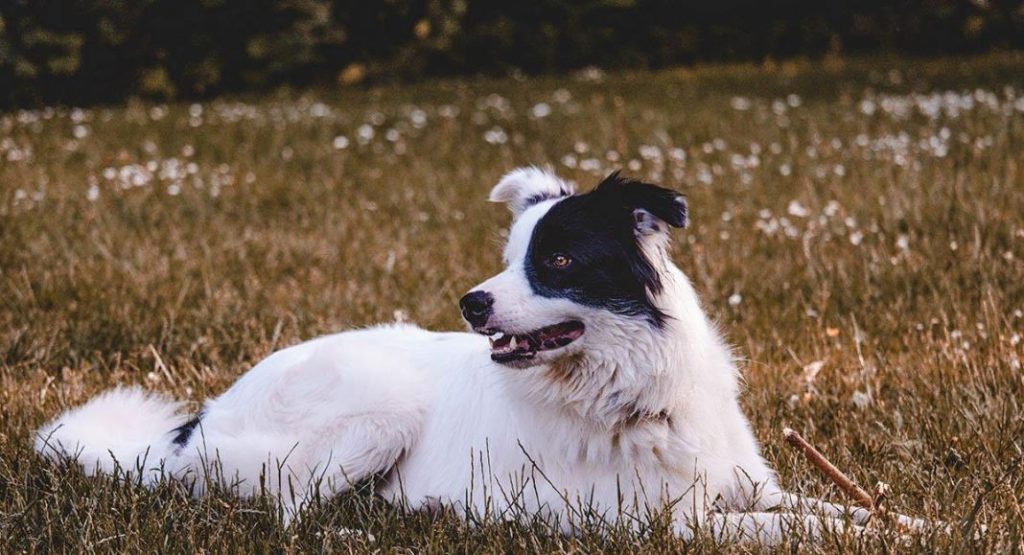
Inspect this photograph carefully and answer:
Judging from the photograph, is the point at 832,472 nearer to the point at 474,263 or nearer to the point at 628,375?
the point at 628,375

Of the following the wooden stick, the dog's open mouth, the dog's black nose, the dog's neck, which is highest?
the dog's black nose

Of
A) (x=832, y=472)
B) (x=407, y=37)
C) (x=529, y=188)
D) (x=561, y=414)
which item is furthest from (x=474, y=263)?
(x=407, y=37)

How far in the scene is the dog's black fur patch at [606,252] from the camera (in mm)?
2988

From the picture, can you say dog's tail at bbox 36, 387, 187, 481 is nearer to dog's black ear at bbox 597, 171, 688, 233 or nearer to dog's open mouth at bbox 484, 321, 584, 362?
dog's open mouth at bbox 484, 321, 584, 362

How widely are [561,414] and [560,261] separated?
415 mm

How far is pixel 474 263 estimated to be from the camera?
598cm

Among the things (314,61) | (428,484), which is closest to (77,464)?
(428,484)

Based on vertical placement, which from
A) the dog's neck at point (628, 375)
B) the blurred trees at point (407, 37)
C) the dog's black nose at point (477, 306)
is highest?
the blurred trees at point (407, 37)

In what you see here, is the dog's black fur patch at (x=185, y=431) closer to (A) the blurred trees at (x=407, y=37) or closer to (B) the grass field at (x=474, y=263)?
(B) the grass field at (x=474, y=263)

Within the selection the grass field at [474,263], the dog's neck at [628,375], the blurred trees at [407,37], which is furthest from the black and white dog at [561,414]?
the blurred trees at [407,37]

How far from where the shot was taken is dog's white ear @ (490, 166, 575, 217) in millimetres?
3383

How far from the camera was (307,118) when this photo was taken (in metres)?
10.2

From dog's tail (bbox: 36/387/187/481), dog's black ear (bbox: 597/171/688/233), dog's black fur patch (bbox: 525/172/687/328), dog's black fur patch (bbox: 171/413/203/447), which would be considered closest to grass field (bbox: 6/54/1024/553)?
dog's tail (bbox: 36/387/187/481)

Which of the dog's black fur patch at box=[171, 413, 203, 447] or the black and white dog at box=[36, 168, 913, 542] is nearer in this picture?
the black and white dog at box=[36, 168, 913, 542]
